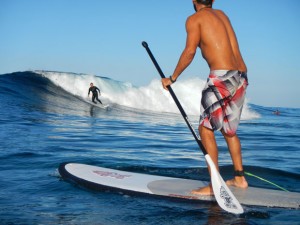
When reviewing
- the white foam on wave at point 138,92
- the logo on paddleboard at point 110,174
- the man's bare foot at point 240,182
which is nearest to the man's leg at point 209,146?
the man's bare foot at point 240,182

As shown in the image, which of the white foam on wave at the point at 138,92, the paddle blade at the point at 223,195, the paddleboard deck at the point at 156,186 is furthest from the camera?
the white foam on wave at the point at 138,92

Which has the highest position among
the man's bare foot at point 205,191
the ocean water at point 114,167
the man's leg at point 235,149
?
the man's leg at point 235,149

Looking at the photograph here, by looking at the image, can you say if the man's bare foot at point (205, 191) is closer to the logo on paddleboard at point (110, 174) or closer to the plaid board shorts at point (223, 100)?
the plaid board shorts at point (223, 100)

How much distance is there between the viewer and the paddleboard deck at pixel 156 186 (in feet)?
11.8

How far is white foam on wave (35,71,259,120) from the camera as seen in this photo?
25.9 meters

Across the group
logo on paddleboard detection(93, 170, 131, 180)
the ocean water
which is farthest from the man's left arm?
logo on paddleboard detection(93, 170, 131, 180)

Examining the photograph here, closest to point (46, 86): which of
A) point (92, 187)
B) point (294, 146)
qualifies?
point (294, 146)

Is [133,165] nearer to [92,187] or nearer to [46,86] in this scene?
[92,187]

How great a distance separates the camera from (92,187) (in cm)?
405

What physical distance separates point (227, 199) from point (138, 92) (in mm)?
26355

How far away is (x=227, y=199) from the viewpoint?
3.36 m

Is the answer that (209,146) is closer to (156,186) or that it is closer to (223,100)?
(223,100)

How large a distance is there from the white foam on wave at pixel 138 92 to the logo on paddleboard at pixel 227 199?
70.8ft

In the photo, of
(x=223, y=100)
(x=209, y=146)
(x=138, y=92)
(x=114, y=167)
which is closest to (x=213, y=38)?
(x=223, y=100)
